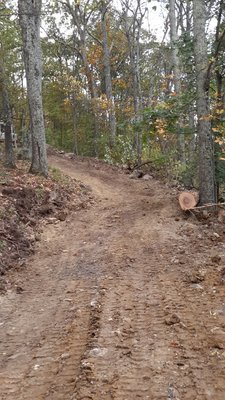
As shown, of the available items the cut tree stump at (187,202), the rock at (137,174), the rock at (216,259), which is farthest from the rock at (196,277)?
the rock at (137,174)

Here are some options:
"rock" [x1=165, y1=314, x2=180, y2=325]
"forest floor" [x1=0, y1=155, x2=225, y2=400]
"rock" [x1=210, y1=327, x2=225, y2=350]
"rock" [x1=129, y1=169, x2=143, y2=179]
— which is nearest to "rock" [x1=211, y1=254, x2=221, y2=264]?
"forest floor" [x1=0, y1=155, x2=225, y2=400]

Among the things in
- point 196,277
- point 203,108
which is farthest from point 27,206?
point 196,277

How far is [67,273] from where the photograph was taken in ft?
21.7

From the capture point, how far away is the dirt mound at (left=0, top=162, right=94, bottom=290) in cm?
754

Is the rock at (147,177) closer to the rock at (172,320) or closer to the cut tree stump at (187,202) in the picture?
the cut tree stump at (187,202)

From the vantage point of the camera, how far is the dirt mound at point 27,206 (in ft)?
24.7

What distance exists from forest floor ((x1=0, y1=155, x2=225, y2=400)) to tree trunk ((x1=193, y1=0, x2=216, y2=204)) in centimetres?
97

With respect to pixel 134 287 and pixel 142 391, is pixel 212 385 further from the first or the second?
pixel 134 287

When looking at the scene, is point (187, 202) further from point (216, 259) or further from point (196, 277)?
point (196, 277)

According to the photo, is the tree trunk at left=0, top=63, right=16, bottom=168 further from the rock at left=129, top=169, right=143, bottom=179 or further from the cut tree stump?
the cut tree stump

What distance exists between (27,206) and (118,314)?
5358 mm

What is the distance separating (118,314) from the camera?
16.0 feet

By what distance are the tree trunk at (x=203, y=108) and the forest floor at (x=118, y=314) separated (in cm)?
97

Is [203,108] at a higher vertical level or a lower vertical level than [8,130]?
higher
